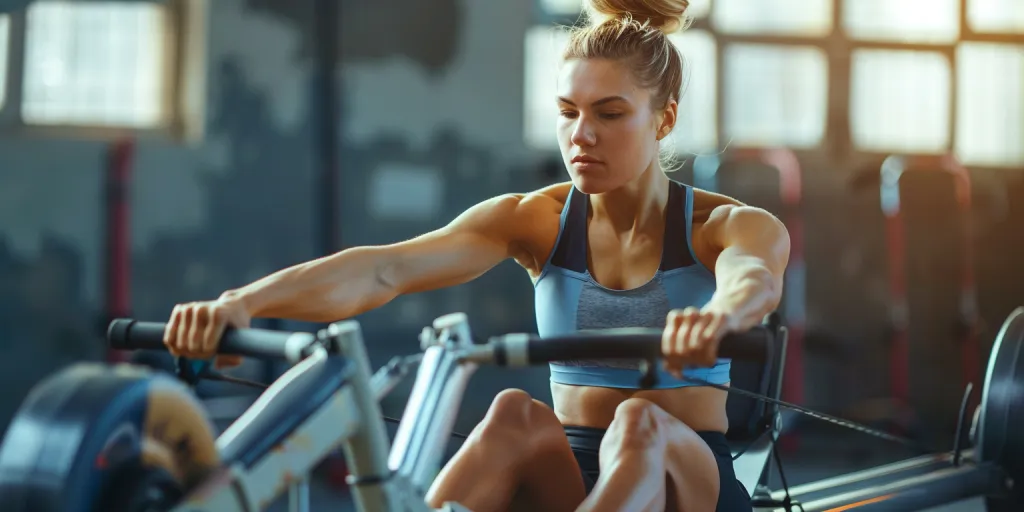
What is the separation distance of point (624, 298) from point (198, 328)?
62 cm

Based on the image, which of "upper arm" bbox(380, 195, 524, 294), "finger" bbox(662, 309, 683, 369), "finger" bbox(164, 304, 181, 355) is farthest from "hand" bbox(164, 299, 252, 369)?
"finger" bbox(662, 309, 683, 369)

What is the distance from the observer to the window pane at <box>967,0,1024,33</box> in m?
5.12

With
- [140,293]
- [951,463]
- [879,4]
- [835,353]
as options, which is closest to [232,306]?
[951,463]

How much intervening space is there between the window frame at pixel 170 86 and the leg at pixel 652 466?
3.51 m

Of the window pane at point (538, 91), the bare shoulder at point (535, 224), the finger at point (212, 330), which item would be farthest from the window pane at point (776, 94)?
the finger at point (212, 330)

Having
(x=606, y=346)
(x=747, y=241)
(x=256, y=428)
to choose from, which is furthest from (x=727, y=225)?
(x=256, y=428)

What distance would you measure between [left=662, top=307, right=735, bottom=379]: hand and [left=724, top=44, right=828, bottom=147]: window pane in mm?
4028

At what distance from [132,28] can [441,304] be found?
1.72m

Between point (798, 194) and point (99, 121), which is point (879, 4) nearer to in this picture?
point (798, 194)

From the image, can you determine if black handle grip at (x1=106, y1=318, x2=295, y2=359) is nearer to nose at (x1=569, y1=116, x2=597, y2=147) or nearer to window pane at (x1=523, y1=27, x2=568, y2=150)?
nose at (x1=569, y1=116, x2=597, y2=147)

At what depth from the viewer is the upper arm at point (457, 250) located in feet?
4.93

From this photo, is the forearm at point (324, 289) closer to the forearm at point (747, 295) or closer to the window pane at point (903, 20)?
the forearm at point (747, 295)

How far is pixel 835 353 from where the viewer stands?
4.91 m

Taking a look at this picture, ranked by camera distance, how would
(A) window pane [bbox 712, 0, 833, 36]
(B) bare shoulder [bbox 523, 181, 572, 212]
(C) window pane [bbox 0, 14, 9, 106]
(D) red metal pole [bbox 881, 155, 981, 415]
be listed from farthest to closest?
(A) window pane [bbox 712, 0, 833, 36] < (D) red metal pole [bbox 881, 155, 981, 415] < (C) window pane [bbox 0, 14, 9, 106] < (B) bare shoulder [bbox 523, 181, 572, 212]
